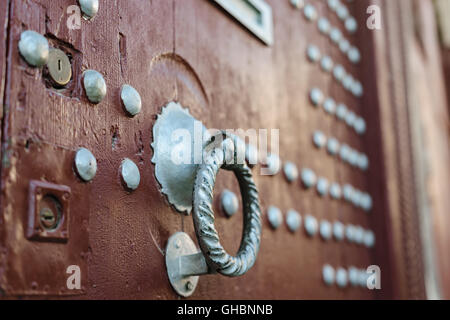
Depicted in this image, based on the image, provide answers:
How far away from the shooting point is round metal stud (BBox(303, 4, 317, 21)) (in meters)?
0.98

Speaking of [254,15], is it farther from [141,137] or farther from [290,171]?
[141,137]

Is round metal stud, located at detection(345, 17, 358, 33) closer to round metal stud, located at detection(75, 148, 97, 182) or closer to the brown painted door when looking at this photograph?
the brown painted door

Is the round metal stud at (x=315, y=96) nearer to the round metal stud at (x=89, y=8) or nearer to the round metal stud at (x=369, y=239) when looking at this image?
the round metal stud at (x=369, y=239)

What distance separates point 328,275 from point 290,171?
0.18 metres

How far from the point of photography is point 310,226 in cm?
85

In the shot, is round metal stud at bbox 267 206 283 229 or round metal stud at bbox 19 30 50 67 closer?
round metal stud at bbox 19 30 50 67

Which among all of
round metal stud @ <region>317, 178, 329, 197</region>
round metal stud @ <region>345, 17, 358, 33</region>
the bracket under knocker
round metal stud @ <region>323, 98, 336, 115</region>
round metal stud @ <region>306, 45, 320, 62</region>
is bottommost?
the bracket under knocker

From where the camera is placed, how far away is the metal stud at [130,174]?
19.4 inches

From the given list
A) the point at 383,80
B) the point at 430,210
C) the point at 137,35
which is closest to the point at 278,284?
the point at 137,35

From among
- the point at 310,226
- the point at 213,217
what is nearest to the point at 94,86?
the point at 213,217

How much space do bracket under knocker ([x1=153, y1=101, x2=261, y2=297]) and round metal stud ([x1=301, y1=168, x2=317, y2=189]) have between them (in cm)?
32

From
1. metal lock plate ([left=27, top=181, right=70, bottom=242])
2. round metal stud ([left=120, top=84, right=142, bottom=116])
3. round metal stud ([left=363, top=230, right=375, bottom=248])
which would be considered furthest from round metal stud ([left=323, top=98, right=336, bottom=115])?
metal lock plate ([left=27, top=181, right=70, bottom=242])

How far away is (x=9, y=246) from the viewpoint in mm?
375

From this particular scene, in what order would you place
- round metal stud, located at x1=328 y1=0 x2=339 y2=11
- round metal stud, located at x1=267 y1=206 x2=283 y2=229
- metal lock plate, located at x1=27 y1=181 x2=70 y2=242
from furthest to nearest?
round metal stud, located at x1=328 y1=0 x2=339 y2=11 < round metal stud, located at x1=267 y1=206 x2=283 y2=229 < metal lock plate, located at x1=27 y1=181 x2=70 y2=242
